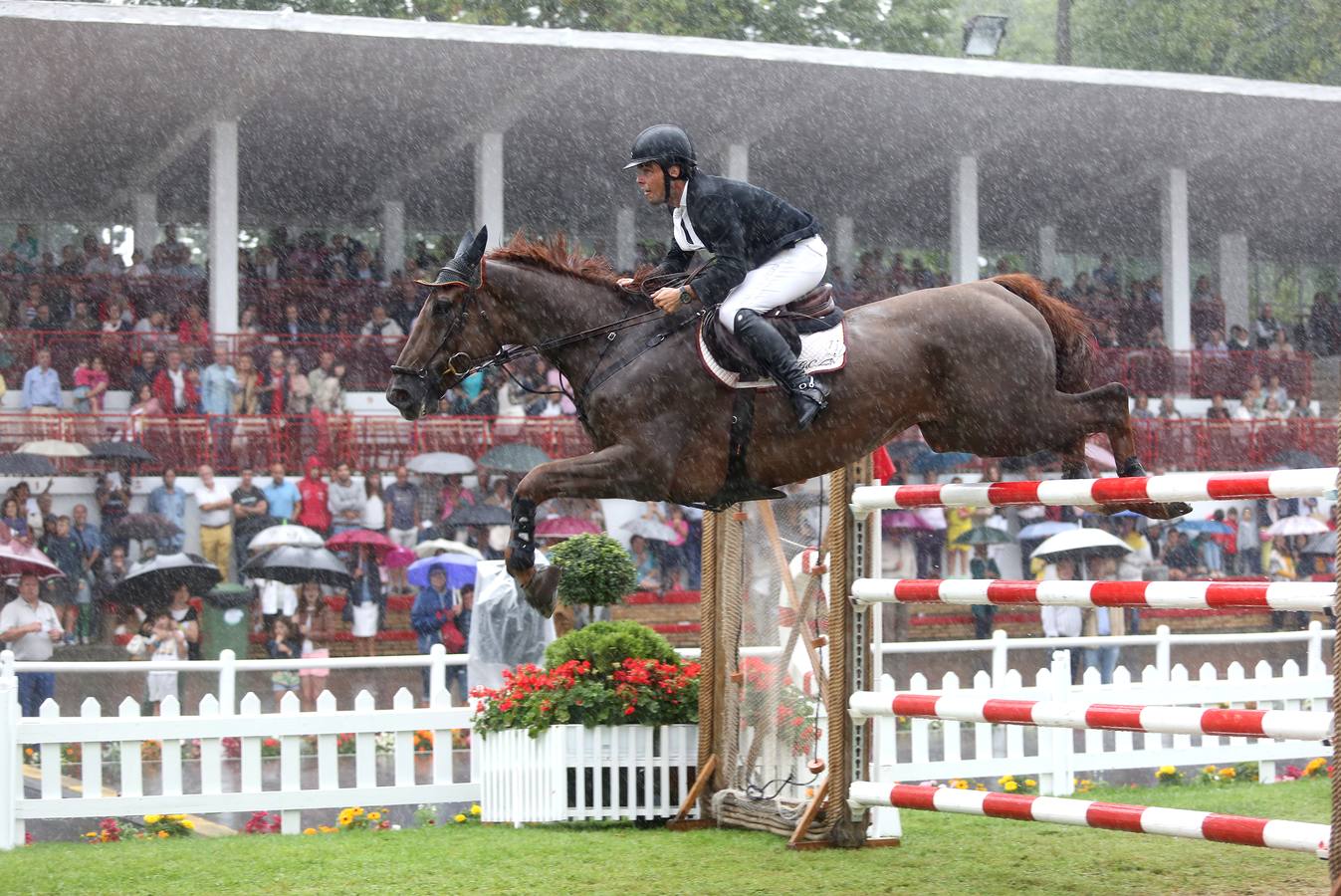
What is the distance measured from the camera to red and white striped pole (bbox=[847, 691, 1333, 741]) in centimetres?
466

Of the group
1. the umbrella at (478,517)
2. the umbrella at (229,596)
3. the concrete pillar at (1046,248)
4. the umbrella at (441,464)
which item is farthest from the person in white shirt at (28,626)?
the concrete pillar at (1046,248)

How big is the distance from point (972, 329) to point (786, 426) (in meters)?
0.85

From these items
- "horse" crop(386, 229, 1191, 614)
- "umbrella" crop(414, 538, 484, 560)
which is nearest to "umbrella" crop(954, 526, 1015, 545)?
"umbrella" crop(414, 538, 484, 560)

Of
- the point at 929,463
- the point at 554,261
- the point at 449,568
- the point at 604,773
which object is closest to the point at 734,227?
the point at 554,261

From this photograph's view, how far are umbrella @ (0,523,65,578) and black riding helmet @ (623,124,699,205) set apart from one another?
8.44 m

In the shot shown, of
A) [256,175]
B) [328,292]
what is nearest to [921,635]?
[328,292]

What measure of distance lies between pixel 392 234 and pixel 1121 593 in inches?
795

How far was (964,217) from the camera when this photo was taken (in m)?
22.1

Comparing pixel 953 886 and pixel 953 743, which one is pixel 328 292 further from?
pixel 953 886

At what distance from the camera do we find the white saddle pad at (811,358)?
5.75m

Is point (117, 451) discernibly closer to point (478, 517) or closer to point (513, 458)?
point (478, 517)

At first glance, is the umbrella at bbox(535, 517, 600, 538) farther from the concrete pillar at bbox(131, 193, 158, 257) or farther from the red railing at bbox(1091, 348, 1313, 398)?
the concrete pillar at bbox(131, 193, 158, 257)

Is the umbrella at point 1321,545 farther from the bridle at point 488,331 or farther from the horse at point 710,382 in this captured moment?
the bridle at point 488,331

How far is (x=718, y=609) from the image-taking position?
7.83 m
